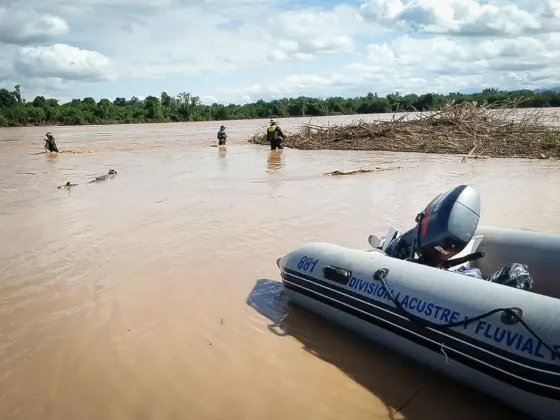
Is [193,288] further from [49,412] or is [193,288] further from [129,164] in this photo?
[129,164]

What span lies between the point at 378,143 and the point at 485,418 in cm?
1749

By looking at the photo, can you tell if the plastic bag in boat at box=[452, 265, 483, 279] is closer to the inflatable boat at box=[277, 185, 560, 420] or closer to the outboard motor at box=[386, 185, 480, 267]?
the inflatable boat at box=[277, 185, 560, 420]

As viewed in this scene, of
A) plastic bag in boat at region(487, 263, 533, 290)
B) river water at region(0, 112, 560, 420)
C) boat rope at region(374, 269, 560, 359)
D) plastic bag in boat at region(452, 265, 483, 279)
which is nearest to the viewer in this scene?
boat rope at region(374, 269, 560, 359)

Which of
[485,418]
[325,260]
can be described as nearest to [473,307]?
[485,418]

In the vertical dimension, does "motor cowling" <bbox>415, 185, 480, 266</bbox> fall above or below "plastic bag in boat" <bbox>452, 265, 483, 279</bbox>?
above

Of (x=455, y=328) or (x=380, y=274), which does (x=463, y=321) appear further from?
(x=380, y=274)

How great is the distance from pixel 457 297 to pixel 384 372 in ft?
2.40

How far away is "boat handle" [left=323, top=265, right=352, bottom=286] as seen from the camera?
161 inches

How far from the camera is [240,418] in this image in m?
3.24

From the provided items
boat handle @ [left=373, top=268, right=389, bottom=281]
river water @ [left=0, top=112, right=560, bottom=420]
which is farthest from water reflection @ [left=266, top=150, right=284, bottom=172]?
boat handle @ [left=373, top=268, right=389, bottom=281]

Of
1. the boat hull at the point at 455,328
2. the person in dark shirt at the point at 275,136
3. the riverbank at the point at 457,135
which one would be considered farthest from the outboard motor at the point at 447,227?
the person in dark shirt at the point at 275,136

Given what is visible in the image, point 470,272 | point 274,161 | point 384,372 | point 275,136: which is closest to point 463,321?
point 384,372

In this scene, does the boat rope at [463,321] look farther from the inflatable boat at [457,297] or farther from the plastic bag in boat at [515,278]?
the plastic bag in boat at [515,278]

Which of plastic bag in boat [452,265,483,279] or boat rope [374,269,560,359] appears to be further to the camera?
plastic bag in boat [452,265,483,279]
